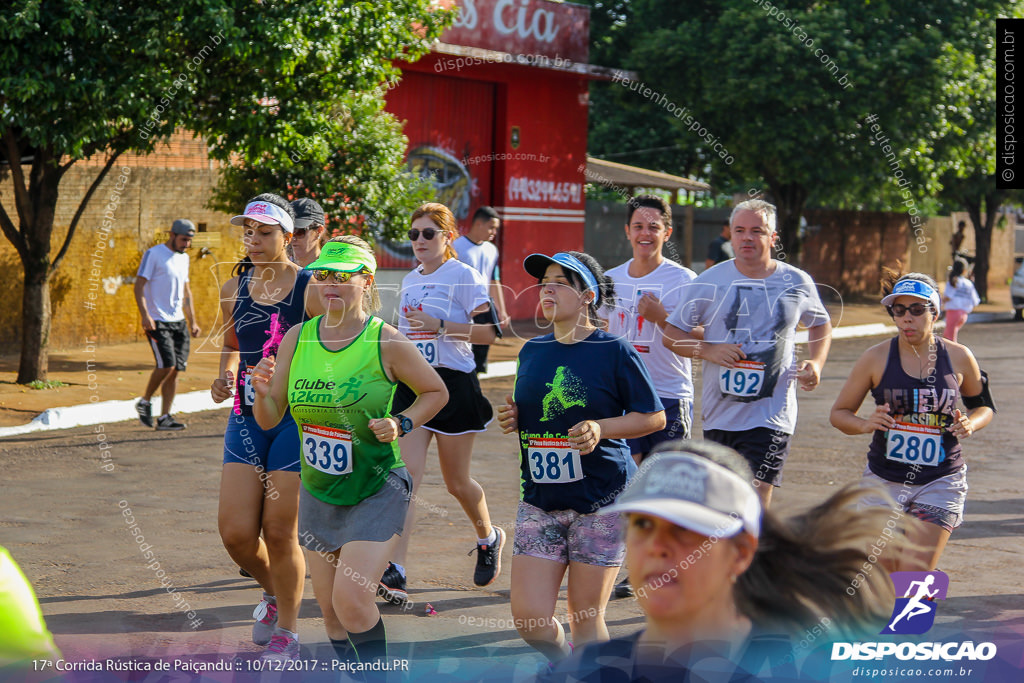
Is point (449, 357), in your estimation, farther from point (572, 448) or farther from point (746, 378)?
point (572, 448)

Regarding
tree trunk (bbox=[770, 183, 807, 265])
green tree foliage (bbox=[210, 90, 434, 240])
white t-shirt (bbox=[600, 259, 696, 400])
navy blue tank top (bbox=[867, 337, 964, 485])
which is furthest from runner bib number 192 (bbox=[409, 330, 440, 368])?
tree trunk (bbox=[770, 183, 807, 265])

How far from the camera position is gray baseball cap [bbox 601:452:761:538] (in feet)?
7.68

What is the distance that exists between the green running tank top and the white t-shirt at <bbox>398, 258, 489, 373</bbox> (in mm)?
2074

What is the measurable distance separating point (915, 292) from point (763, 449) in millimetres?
1241

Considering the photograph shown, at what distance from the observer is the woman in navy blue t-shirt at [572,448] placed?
449cm

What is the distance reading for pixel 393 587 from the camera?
6.31 meters

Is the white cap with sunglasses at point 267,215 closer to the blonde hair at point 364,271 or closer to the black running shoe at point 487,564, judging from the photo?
the blonde hair at point 364,271

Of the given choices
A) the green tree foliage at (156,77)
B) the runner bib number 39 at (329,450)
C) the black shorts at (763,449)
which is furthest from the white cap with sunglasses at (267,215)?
the green tree foliage at (156,77)

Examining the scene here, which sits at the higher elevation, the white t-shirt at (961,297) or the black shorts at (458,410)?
the white t-shirt at (961,297)

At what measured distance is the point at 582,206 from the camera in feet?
82.7

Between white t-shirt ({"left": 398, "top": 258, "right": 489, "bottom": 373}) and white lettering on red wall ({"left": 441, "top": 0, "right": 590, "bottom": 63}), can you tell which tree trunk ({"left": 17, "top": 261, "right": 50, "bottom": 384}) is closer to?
white t-shirt ({"left": 398, "top": 258, "right": 489, "bottom": 373})

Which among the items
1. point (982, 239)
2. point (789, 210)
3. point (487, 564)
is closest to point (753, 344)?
point (487, 564)

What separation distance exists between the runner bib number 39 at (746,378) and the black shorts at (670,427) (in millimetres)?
491

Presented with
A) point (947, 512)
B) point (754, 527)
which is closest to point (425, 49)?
point (947, 512)
